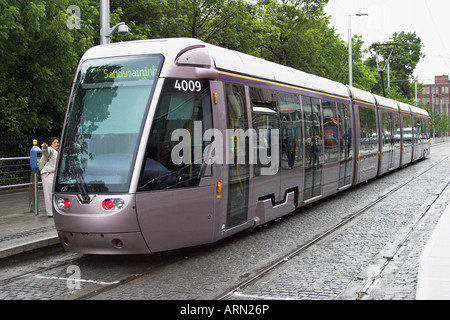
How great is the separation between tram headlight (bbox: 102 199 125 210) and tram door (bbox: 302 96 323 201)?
5691 millimetres

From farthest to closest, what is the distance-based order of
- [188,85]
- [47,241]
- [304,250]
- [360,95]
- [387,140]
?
[387,140]
[360,95]
[47,241]
[304,250]
[188,85]

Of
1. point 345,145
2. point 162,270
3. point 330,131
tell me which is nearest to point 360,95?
point 345,145

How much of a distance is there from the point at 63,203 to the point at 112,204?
2.72 feet

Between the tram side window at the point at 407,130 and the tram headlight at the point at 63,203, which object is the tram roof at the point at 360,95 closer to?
the tram side window at the point at 407,130

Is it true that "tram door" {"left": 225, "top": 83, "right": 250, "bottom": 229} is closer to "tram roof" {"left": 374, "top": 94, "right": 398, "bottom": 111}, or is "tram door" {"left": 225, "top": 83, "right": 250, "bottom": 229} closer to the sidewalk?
the sidewalk

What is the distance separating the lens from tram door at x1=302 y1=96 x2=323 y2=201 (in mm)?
11352

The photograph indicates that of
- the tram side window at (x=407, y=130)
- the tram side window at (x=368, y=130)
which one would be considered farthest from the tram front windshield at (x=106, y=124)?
the tram side window at (x=407, y=130)

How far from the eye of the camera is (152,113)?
6613 millimetres

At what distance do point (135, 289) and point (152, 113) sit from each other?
219 centimetres

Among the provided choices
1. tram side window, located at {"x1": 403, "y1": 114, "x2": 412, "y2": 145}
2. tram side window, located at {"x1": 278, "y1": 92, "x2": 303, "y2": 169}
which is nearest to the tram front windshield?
tram side window, located at {"x1": 278, "y1": 92, "x2": 303, "y2": 169}

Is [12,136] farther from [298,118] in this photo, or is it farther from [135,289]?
[135,289]

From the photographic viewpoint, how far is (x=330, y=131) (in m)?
13.1

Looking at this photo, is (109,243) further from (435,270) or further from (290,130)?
(290,130)
